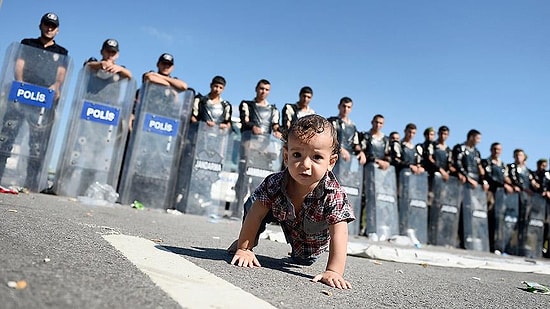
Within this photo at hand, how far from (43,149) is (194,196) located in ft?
7.67

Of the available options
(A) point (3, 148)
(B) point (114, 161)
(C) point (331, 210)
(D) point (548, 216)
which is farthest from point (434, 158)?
(A) point (3, 148)

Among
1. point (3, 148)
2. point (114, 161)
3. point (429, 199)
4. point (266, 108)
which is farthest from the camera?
point (429, 199)

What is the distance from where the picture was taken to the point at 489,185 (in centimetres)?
932

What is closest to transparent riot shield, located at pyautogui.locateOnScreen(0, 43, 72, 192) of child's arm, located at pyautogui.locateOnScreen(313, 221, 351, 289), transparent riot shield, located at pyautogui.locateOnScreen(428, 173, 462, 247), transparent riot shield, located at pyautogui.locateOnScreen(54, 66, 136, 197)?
transparent riot shield, located at pyautogui.locateOnScreen(54, 66, 136, 197)

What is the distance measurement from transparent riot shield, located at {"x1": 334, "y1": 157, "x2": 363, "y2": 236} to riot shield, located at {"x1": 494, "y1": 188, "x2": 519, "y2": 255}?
3.51 m

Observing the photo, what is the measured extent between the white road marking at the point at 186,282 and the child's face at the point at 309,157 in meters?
0.71

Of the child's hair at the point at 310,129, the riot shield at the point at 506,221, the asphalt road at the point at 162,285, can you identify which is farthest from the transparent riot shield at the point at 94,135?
the riot shield at the point at 506,221

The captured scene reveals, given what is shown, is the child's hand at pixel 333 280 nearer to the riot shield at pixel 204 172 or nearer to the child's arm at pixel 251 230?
the child's arm at pixel 251 230

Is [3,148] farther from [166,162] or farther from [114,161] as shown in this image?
[166,162]

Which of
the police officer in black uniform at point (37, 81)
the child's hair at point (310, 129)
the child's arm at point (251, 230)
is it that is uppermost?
the police officer in black uniform at point (37, 81)

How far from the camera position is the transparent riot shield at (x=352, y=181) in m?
7.68

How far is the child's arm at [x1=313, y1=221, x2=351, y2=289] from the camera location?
2.06 meters

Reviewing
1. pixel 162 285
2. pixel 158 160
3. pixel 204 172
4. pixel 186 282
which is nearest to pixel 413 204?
pixel 204 172

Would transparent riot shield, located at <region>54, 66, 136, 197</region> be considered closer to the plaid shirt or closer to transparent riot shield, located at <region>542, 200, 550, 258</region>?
the plaid shirt
